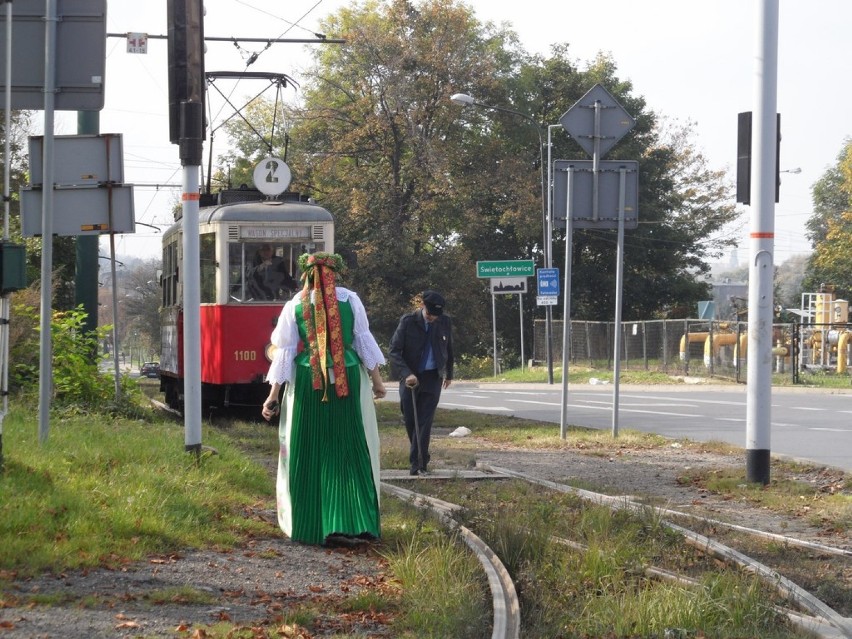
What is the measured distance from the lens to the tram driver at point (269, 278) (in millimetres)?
18250

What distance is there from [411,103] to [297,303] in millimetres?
46052

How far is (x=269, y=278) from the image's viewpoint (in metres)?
18.4

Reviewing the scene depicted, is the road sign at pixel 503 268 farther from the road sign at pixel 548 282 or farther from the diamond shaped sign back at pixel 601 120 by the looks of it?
the diamond shaped sign back at pixel 601 120

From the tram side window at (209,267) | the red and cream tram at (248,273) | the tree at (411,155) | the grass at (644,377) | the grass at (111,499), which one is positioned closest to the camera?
the grass at (111,499)

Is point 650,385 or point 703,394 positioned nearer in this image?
point 703,394

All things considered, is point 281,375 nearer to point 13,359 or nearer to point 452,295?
point 13,359

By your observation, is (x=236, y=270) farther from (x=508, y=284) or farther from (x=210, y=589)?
(x=508, y=284)

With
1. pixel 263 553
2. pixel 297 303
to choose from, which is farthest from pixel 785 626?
pixel 297 303

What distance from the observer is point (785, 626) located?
586cm

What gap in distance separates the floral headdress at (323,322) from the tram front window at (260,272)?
1004cm

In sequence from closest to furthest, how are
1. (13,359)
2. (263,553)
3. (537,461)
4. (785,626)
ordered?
(785,626) → (263,553) → (537,461) → (13,359)

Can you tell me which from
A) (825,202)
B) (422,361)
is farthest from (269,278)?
(825,202)

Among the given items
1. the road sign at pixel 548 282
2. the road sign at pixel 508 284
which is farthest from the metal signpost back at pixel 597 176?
the road sign at pixel 508 284

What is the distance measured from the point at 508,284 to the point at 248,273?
26.8 metres
